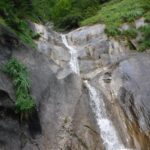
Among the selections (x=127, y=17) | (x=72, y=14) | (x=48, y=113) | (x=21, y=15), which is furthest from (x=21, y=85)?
(x=72, y=14)

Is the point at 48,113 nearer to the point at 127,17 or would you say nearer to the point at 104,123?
the point at 104,123

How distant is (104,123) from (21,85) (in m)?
4.36

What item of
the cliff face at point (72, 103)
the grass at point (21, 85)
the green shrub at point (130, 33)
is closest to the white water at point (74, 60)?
the cliff face at point (72, 103)

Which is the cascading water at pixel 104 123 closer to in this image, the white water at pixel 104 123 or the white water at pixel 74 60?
the white water at pixel 104 123

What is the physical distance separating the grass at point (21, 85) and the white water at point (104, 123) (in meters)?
3.52

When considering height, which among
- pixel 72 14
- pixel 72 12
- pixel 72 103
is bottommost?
pixel 72 103

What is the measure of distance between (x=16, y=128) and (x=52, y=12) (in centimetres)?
2319

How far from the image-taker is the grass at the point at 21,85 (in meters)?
12.2

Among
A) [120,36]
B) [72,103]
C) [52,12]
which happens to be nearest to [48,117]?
[72,103]

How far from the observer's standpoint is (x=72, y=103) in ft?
46.3

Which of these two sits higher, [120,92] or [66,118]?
[120,92]

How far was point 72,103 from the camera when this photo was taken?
14102 mm

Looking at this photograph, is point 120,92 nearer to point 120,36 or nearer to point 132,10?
point 120,36

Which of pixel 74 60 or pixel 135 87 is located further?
pixel 74 60
